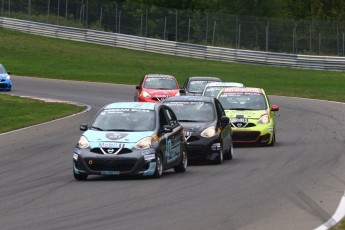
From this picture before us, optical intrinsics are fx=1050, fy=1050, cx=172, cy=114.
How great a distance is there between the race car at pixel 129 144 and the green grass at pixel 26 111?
33.0 ft

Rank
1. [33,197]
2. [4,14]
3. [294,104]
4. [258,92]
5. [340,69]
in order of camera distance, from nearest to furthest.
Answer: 1. [33,197]
2. [258,92]
3. [294,104]
4. [340,69]
5. [4,14]

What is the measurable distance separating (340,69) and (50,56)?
18331mm

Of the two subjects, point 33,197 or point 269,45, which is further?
point 269,45

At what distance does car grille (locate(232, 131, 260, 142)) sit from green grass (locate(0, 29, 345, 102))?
23.5m

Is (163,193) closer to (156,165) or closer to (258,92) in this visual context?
(156,165)

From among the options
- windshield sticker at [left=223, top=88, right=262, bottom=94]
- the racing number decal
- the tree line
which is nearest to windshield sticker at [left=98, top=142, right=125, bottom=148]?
the racing number decal

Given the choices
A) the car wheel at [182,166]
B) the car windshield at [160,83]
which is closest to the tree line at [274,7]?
the car windshield at [160,83]

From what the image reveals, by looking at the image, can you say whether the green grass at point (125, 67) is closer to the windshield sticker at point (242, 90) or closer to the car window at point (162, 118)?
the windshield sticker at point (242, 90)

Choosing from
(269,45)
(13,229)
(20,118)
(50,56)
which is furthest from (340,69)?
(13,229)

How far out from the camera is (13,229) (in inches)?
469

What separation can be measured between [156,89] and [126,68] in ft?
79.9

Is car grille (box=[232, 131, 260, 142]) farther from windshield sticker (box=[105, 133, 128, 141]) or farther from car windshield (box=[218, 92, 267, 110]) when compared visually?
windshield sticker (box=[105, 133, 128, 141])

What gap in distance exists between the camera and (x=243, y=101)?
27.4 m

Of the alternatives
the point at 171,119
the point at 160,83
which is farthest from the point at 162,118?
the point at 160,83
